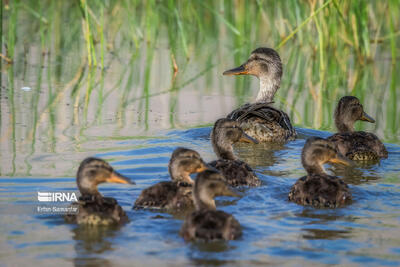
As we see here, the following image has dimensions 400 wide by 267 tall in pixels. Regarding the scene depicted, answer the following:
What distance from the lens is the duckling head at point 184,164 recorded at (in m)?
6.74

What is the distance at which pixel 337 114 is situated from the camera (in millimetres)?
9273

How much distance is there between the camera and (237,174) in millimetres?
7137

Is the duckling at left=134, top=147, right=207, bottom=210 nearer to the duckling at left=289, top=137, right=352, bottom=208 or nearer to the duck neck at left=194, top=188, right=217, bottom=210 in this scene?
the duck neck at left=194, top=188, right=217, bottom=210

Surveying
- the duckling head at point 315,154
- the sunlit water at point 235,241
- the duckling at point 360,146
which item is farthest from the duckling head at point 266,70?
the duckling head at point 315,154

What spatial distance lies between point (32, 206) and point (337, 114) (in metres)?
4.17

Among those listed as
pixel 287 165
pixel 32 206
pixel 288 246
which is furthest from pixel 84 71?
pixel 288 246

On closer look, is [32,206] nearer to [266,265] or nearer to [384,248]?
[266,265]

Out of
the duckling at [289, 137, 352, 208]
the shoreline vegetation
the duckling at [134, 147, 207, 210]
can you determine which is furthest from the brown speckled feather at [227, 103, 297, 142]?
the duckling at [134, 147, 207, 210]

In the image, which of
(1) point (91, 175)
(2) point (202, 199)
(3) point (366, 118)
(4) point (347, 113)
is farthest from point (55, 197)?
(3) point (366, 118)

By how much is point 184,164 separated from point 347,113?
9.98 feet

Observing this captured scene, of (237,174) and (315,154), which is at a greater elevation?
(315,154)

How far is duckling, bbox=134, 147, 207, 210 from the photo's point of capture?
638 centimetres

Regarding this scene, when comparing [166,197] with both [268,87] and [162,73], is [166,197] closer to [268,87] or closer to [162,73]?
[268,87]

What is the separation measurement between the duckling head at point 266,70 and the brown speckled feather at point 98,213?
5.07 metres
